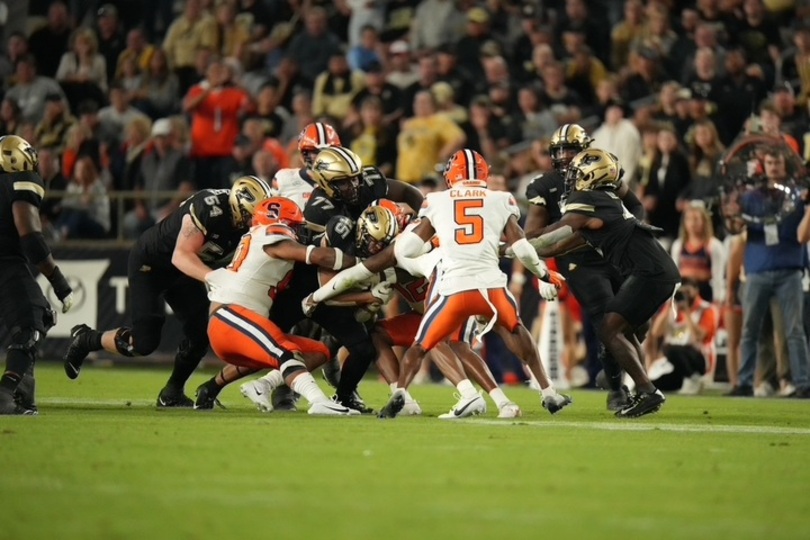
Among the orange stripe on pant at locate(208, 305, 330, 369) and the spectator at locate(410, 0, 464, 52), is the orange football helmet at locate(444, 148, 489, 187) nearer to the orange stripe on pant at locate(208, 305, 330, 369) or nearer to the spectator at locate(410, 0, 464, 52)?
the orange stripe on pant at locate(208, 305, 330, 369)

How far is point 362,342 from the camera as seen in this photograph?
1144 cm

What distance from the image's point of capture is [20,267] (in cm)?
1093

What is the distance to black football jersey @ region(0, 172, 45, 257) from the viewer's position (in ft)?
35.1

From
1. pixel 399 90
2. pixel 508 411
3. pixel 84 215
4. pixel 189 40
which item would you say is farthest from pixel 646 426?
pixel 189 40

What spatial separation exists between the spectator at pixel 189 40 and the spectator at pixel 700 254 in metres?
9.11

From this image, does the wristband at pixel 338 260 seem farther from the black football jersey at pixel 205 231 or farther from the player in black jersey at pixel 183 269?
the black football jersey at pixel 205 231

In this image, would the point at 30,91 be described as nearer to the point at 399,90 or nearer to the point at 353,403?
the point at 399,90

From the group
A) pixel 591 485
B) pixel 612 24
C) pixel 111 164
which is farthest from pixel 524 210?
pixel 591 485

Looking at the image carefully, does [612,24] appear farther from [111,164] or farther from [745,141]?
[111,164]

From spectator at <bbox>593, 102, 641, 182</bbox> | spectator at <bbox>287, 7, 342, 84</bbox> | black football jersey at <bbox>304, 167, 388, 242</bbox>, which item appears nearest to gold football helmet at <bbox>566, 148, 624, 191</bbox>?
black football jersey at <bbox>304, 167, 388, 242</bbox>

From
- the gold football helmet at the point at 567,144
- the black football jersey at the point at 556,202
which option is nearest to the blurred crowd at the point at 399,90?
the black football jersey at the point at 556,202

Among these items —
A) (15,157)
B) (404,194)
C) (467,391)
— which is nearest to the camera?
(15,157)

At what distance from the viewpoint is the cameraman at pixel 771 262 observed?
15359 millimetres

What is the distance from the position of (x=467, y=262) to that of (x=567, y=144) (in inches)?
82.9
